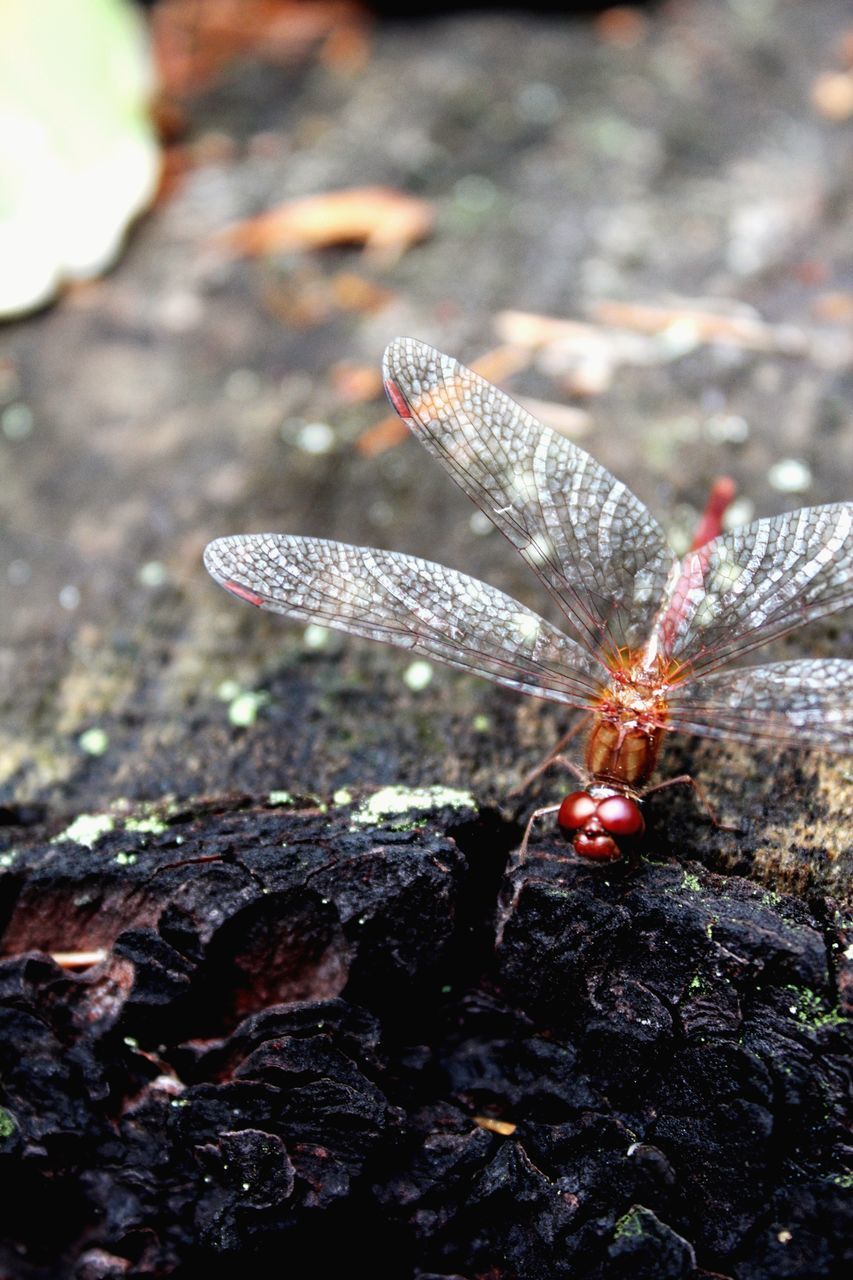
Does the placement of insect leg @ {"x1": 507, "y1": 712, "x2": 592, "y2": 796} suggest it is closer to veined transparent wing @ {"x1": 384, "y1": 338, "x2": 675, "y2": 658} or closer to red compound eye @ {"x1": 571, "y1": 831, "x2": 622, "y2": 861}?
veined transparent wing @ {"x1": 384, "y1": 338, "x2": 675, "y2": 658}

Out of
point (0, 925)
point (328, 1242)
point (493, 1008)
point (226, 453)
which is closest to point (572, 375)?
point (226, 453)

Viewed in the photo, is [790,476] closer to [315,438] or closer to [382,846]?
[315,438]

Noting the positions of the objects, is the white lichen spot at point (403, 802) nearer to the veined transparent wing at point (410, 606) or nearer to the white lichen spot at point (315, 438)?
the veined transparent wing at point (410, 606)

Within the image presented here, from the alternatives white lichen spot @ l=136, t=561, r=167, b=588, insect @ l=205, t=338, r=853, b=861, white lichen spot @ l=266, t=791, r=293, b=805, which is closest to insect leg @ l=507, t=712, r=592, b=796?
insect @ l=205, t=338, r=853, b=861

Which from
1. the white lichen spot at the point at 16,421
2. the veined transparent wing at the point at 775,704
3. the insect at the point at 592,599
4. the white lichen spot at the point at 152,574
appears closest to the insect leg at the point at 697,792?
the insect at the point at 592,599

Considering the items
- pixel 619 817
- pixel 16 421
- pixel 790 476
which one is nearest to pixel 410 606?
pixel 619 817

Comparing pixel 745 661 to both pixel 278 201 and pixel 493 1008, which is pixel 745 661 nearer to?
pixel 493 1008
